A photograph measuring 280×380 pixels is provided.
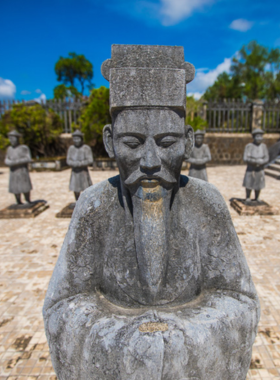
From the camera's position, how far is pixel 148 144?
1203 millimetres

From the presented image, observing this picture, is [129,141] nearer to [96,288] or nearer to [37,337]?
[96,288]

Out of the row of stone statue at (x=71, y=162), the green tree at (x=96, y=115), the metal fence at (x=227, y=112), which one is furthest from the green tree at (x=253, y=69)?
the row of stone statue at (x=71, y=162)

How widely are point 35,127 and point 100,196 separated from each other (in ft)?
50.7

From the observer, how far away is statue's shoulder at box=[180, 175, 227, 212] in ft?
4.78

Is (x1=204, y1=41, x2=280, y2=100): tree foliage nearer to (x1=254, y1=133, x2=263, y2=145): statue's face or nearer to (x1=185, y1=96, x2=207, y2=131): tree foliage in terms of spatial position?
(x1=185, y1=96, x2=207, y2=131): tree foliage

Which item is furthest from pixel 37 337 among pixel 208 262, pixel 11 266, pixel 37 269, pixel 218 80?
pixel 218 80

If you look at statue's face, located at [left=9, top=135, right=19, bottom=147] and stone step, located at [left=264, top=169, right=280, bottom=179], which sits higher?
statue's face, located at [left=9, top=135, right=19, bottom=147]

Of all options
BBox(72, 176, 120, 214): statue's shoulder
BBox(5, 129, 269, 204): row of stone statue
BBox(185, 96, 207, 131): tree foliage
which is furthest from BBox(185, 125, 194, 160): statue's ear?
BBox(185, 96, 207, 131): tree foliage

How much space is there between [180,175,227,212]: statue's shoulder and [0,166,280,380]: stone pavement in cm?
200

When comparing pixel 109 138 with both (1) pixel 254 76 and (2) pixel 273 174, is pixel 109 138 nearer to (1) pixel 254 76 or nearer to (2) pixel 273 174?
(2) pixel 273 174

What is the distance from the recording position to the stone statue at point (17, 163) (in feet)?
23.6

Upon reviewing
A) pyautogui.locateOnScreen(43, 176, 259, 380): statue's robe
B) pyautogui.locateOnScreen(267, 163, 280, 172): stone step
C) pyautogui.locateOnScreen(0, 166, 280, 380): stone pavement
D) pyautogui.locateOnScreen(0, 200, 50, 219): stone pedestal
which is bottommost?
pyautogui.locateOnScreen(0, 166, 280, 380): stone pavement

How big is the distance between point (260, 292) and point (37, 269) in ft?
11.4

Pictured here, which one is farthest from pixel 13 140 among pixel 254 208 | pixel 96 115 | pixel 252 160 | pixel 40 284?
pixel 96 115
